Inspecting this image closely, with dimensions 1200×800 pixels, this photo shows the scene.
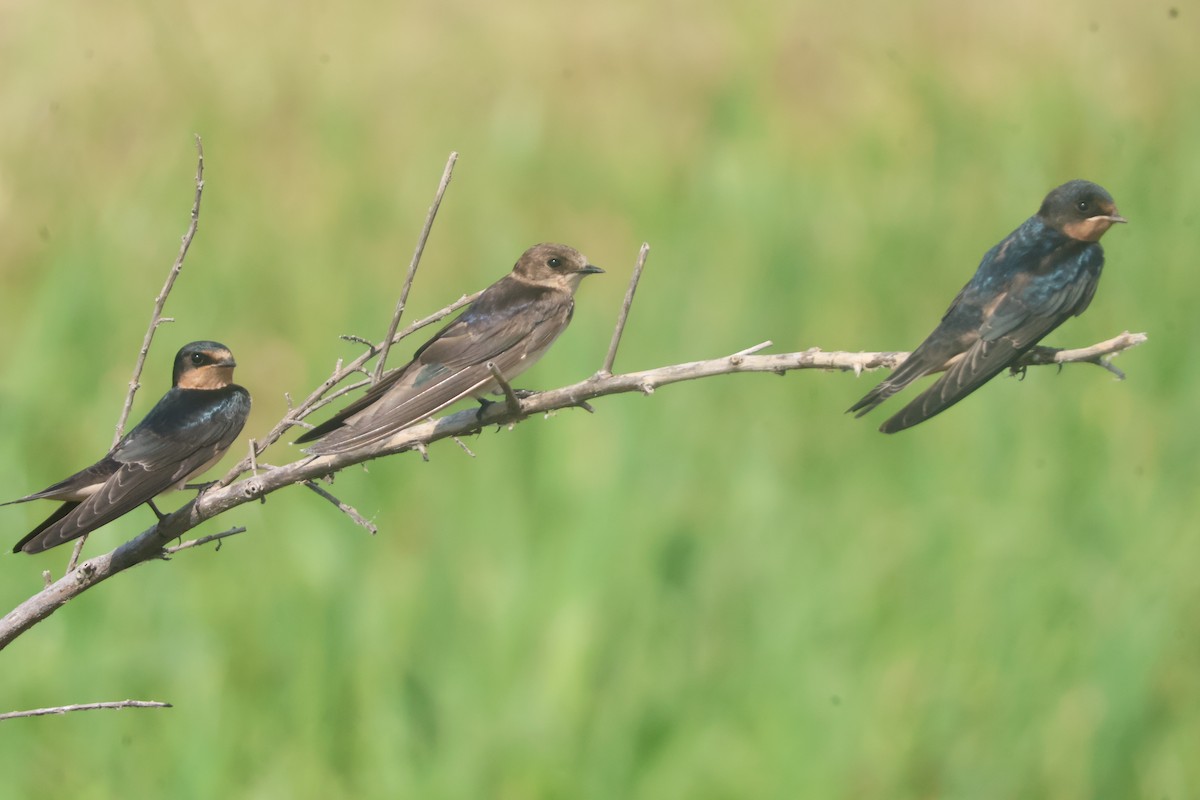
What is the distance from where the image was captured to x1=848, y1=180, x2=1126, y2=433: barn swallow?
2875 millimetres

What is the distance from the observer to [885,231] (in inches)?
350

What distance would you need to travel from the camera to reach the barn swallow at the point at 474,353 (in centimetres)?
281

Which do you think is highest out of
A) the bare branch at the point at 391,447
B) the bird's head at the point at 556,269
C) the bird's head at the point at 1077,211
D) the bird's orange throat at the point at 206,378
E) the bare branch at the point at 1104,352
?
the bird's head at the point at 556,269

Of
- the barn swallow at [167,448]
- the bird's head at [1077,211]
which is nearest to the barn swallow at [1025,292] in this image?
the bird's head at [1077,211]

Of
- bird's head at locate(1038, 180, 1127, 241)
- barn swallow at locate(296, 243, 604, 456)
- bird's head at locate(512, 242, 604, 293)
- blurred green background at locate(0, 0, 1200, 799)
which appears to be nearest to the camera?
barn swallow at locate(296, 243, 604, 456)

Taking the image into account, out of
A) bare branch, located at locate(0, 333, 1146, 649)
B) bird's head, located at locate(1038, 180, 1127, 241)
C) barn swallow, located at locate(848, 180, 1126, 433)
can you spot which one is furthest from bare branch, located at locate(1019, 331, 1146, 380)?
bird's head, located at locate(1038, 180, 1127, 241)

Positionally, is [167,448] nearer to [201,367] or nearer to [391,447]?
[201,367]

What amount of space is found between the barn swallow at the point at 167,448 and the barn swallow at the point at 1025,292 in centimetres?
122

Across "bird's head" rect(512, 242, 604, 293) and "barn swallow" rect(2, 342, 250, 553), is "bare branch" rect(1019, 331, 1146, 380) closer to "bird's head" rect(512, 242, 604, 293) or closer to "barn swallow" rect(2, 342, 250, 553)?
"barn swallow" rect(2, 342, 250, 553)

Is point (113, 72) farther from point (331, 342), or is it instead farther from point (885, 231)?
point (885, 231)

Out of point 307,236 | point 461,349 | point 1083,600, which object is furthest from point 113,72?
point 461,349

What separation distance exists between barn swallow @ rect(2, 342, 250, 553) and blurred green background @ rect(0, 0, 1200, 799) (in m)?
2.39

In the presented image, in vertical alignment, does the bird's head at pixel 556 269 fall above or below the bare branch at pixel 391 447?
above

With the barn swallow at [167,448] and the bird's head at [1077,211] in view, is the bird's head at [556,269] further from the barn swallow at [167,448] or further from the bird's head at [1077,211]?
the bird's head at [1077,211]
